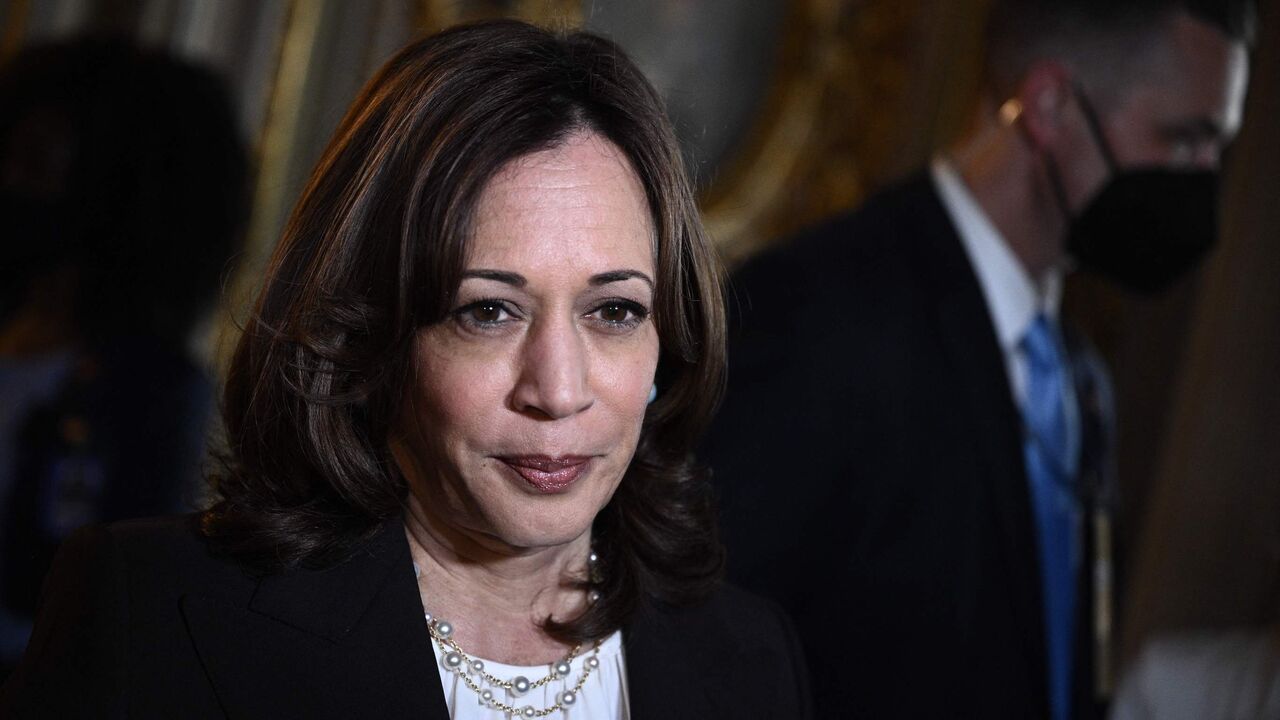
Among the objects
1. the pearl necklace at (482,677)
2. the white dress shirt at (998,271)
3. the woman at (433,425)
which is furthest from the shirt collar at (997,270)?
the pearl necklace at (482,677)

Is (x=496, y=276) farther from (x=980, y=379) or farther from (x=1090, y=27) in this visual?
(x=1090, y=27)

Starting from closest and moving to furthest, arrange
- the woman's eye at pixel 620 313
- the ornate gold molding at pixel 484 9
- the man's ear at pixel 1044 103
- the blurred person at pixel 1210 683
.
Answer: the woman's eye at pixel 620 313, the blurred person at pixel 1210 683, the man's ear at pixel 1044 103, the ornate gold molding at pixel 484 9

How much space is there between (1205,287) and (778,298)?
1554mm

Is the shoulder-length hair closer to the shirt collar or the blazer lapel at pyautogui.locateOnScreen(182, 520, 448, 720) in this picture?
the blazer lapel at pyautogui.locateOnScreen(182, 520, 448, 720)

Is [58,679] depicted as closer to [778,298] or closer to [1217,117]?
[778,298]

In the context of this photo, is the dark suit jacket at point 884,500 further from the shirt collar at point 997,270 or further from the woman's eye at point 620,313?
the woman's eye at point 620,313

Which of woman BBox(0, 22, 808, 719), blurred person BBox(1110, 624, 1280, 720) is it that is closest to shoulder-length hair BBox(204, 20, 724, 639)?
woman BBox(0, 22, 808, 719)

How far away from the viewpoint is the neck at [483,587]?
1542 mm

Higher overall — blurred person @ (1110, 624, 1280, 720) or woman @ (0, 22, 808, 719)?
woman @ (0, 22, 808, 719)

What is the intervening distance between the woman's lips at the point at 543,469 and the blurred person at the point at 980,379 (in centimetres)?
87

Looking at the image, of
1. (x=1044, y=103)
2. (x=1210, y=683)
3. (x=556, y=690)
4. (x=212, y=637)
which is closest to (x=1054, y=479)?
(x=1210, y=683)

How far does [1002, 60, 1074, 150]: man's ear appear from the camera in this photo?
2680mm

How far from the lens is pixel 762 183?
4.02m

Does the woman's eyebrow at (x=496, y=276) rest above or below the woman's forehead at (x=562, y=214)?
below
